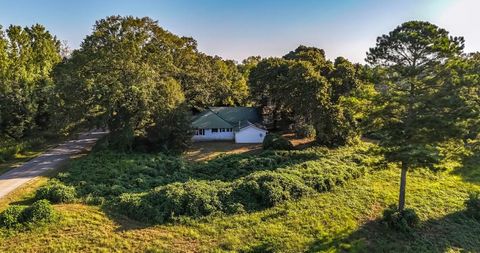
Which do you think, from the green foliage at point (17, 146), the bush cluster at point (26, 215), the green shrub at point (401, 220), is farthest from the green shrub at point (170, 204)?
the green foliage at point (17, 146)

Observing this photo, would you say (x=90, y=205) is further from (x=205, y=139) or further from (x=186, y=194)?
(x=205, y=139)

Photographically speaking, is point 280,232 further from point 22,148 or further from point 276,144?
point 22,148

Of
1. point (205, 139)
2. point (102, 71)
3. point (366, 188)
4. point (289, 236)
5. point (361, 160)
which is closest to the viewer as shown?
point (289, 236)

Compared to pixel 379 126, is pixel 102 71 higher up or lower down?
higher up

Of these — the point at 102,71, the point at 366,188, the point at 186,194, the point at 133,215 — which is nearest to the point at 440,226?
the point at 366,188

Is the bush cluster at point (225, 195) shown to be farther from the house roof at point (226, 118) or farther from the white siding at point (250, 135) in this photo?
the house roof at point (226, 118)

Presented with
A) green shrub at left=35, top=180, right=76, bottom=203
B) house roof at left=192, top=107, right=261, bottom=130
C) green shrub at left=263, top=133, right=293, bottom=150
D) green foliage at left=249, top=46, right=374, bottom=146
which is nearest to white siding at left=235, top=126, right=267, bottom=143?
house roof at left=192, top=107, right=261, bottom=130

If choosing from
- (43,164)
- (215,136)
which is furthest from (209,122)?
(43,164)
